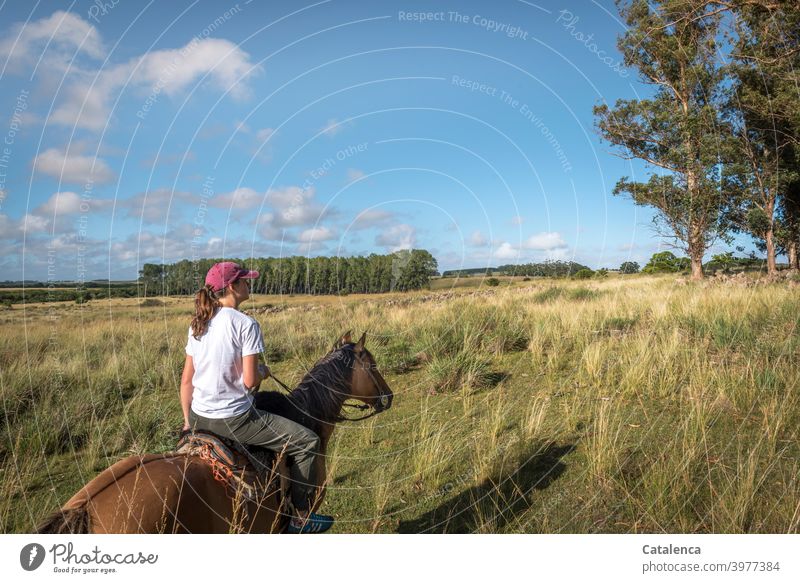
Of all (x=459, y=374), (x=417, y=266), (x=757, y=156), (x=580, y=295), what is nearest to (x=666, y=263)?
(x=757, y=156)

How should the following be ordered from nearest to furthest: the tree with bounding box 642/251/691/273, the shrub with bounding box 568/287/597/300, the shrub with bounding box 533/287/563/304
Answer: the shrub with bounding box 533/287/563/304
the shrub with bounding box 568/287/597/300
the tree with bounding box 642/251/691/273

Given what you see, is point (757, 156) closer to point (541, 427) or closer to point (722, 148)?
point (722, 148)

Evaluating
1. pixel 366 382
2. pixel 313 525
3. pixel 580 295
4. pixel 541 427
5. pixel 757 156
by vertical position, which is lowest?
pixel 313 525

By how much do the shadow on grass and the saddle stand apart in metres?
1.81

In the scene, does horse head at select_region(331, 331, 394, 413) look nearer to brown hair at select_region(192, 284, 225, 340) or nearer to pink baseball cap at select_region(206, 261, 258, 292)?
pink baseball cap at select_region(206, 261, 258, 292)

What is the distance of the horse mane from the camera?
3.82 metres

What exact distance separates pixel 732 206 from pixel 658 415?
14.9m

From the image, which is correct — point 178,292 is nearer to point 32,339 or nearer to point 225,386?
point 32,339

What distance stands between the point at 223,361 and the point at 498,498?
10.5ft

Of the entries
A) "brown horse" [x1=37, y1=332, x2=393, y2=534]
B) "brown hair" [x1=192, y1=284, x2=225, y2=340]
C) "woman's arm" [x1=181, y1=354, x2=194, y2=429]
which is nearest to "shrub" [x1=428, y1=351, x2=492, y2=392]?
"brown horse" [x1=37, y1=332, x2=393, y2=534]

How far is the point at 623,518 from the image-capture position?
3.99m

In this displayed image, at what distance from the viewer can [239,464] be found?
10.6ft

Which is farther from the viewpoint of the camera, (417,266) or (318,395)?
(417,266)
